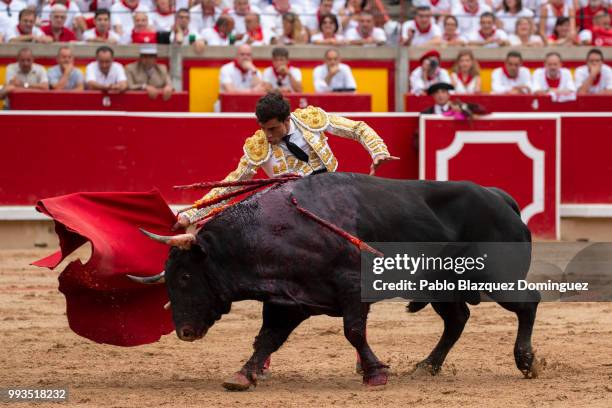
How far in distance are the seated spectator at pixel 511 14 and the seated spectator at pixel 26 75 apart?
468cm

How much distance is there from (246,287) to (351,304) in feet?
1.49

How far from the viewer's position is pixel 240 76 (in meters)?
11.7

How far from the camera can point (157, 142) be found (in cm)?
1083

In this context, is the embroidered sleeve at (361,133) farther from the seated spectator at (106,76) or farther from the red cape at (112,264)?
the seated spectator at (106,76)

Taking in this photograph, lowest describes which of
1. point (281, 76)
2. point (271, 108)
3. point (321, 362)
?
point (321, 362)

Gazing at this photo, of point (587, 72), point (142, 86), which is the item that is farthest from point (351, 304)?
point (587, 72)

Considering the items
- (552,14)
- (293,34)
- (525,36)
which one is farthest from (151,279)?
(552,14)

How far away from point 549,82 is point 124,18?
4133 mm

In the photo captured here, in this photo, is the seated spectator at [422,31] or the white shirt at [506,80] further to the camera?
the seated spectator at [422,31]

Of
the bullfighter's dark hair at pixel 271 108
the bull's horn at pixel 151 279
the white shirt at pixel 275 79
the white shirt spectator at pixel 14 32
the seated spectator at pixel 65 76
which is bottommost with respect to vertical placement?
the white shirt at pixel 275 79

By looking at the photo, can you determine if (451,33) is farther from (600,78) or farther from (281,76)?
(281,76)

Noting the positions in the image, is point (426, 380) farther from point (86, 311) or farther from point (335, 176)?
point (86, 311)

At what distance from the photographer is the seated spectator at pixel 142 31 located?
39.3 ft

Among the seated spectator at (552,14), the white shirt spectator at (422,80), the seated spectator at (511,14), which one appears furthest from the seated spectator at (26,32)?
the seated spectator at (552,14)
